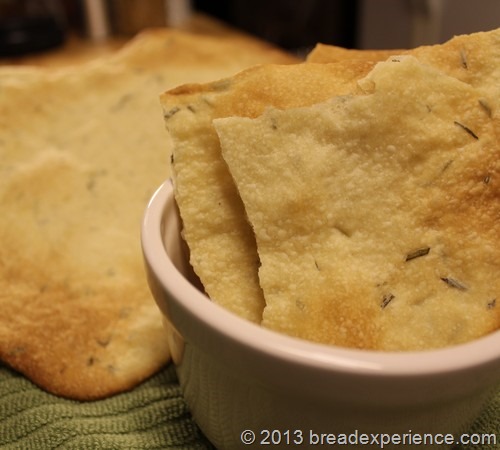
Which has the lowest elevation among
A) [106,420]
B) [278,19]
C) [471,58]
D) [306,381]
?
[278,19]

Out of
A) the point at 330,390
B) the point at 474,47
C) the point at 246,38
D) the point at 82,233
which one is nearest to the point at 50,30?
the point at 246,38

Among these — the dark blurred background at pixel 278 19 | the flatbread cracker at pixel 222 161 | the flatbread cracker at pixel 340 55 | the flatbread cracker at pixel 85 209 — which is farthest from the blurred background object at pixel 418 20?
the flatbread cracker at pixel 222 161

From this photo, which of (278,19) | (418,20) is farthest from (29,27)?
(418,20)

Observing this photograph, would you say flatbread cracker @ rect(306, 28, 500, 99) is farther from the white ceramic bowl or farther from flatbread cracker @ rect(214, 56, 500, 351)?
the white ceramic bowl

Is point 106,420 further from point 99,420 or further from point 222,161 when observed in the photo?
point 222,161

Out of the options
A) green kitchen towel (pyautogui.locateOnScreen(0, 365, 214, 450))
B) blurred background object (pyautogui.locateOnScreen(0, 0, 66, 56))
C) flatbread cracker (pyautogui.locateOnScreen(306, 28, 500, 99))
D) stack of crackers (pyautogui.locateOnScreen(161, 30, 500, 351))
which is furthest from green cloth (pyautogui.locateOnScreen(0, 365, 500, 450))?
blurred background object (pyautogui.locateOnScreen(0, 0, 66, 56))

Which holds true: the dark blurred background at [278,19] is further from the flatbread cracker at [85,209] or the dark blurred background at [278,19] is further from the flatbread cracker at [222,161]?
the flatbread cracker at [222,161]
